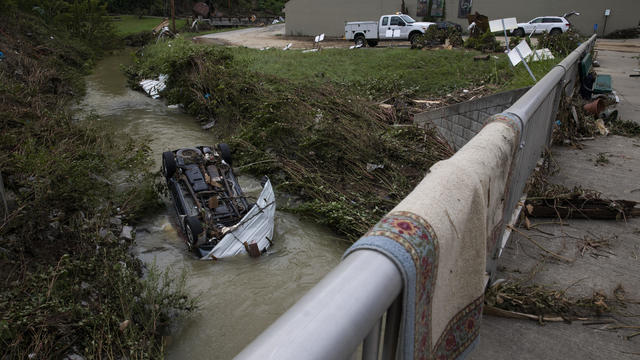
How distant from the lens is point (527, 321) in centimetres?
291

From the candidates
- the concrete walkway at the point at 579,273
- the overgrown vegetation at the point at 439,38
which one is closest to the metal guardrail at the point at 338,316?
the concrete walkway at the point at 579,273

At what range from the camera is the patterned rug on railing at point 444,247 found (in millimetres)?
1195

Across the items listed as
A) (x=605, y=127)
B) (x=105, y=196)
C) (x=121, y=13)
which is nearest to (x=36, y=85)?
(x=105, y=196)

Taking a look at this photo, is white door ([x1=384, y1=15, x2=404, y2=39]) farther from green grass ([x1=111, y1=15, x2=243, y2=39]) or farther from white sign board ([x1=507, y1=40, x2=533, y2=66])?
green grass ([x1=111, y1=15, x2=243, y2=39])

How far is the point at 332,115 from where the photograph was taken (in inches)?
412

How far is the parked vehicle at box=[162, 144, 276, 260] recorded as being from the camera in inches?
257

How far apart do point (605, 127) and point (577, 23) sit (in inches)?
1132

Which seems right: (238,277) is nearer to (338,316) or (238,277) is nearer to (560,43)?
(338,316)

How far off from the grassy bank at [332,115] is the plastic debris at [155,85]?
0.67m

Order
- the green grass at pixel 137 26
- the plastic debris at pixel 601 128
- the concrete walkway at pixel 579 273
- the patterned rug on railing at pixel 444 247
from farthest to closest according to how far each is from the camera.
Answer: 1. the green grass at pixel 137 26
2. the plastic debris at pixel 601 128
3. the concrete walkway at pixel 579 273
4. the patterned rug on railing at pixel 444 247

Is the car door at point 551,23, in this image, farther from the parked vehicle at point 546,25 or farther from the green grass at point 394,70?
the green grass at point 394,70

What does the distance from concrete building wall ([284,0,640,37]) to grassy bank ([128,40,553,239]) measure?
16524 mm

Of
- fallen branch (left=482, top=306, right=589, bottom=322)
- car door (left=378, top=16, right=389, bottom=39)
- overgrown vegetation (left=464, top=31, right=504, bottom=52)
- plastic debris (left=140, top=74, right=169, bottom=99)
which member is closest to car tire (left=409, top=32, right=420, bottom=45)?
car door (left=378, top=16, right=389, bottom=39)

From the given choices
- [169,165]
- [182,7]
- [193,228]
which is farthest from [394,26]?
[182,7]
